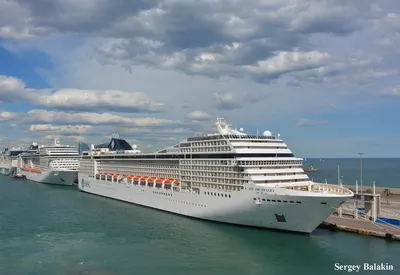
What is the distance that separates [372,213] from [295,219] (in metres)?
11.2

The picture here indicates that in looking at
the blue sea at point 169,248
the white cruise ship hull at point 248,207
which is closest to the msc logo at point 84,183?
the white cruise ship hull at point 248,207

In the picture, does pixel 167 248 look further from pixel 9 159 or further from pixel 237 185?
pixel 9 159

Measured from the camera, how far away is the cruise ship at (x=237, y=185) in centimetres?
3244

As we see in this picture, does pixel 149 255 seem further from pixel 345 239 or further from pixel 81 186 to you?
pixel 81 186

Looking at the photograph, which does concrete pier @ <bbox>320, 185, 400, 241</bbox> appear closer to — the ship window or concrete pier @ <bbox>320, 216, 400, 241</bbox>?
concrete pier @ <bbox>320, 216, 400, 241</bbox>

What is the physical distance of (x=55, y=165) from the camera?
3625 inches

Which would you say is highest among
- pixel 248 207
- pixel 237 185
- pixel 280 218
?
pixel 237 185

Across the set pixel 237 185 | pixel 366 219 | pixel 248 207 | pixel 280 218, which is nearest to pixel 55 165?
pixel 237 185

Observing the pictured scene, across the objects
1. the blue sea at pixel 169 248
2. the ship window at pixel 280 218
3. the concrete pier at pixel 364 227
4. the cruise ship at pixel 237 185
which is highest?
the cruise ship at pixel 237 185

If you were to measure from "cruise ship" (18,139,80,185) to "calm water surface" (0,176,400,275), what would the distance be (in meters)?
45.7

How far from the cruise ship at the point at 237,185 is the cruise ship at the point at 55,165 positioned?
4110 centimetres

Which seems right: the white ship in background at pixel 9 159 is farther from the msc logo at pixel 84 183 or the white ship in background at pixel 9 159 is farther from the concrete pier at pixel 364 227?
the concrete pier at pixel 364 227

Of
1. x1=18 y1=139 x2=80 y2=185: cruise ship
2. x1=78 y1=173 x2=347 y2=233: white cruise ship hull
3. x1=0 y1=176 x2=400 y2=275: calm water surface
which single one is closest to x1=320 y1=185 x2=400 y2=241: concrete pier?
x1=0 y1=176 x2=400 y2=275: calm water surface

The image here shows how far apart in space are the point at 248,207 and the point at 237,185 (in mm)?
2641
